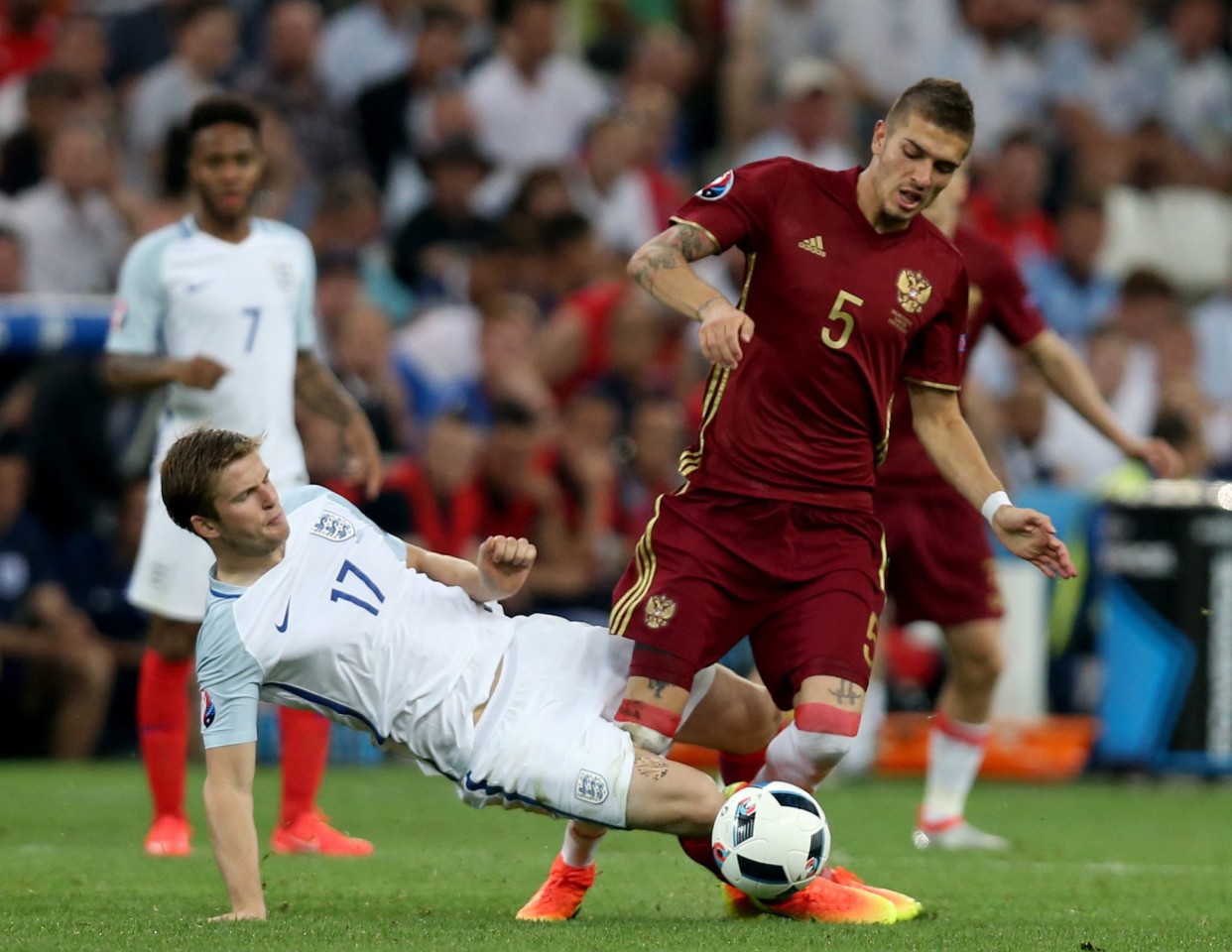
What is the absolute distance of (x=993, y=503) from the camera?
608 cm

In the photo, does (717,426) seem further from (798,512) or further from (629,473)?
(629,473)

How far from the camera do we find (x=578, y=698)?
234 inches

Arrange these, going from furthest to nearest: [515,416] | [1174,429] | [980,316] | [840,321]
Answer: [1174,429], [515,416], [980,316], [840,321]

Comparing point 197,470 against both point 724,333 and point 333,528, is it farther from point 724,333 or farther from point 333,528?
point 724,333

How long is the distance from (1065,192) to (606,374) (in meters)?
5.38

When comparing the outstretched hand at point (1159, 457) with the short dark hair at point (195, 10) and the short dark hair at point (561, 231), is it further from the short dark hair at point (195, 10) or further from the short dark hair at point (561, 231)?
the short dark hair at point (195, 10)

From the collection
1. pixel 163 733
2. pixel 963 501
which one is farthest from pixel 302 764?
pixel 963 501

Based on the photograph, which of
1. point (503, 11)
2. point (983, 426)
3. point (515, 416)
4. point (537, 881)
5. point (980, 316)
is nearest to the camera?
point (537, 881)

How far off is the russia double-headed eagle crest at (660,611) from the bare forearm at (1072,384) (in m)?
2.67

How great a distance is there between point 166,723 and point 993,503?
340 cm

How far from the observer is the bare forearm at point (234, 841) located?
543 centimetres

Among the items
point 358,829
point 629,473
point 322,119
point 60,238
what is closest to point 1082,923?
point 358,829

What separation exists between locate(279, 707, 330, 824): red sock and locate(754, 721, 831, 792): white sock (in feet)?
7.16

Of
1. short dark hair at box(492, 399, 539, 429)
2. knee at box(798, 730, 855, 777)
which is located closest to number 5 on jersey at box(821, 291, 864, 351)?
knee at box(798, 730, 855, 777)
